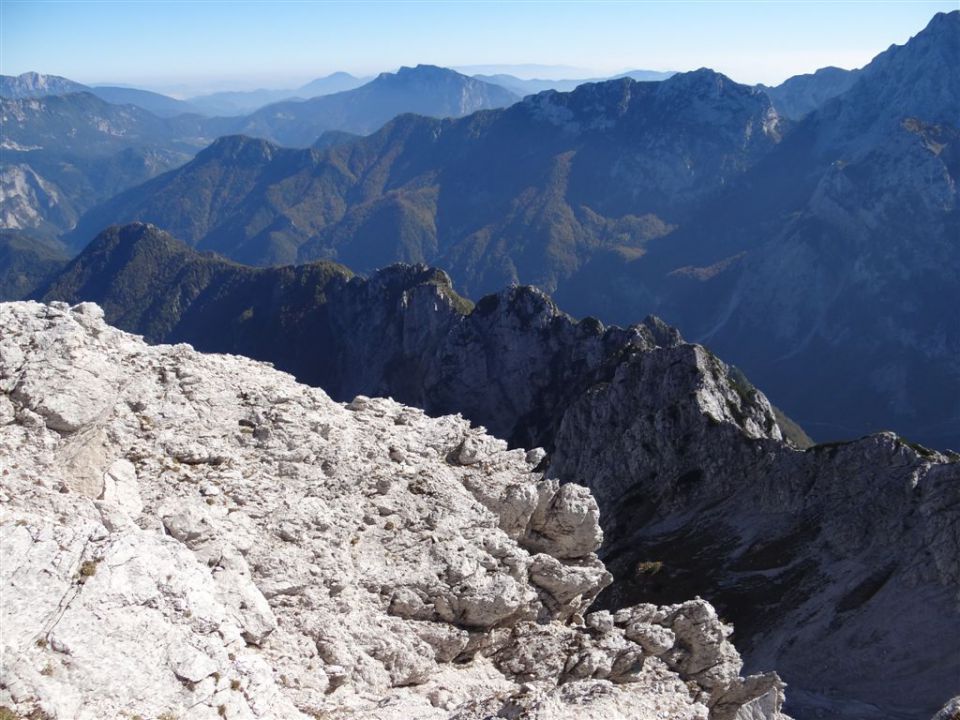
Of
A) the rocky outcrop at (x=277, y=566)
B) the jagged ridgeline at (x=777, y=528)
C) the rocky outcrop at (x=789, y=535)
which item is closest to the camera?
the rocky outcrop at (x=277, y=566)

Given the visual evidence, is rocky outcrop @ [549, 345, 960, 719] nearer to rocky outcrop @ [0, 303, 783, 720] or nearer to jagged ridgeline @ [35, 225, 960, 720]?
jagged ridgeline @ [35, 225, 960, 720]

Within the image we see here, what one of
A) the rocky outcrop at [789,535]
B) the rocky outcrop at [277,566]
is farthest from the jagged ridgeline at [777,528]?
the rocky outcrop at [277,566]

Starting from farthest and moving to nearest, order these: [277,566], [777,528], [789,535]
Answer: [777,528] < [789,535] < [277,566]

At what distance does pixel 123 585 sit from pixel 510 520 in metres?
16.4

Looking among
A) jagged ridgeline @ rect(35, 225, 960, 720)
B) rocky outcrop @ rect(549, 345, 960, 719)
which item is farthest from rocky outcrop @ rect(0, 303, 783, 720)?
jagged ridgeline @ rect(35, 225, 960, 720)

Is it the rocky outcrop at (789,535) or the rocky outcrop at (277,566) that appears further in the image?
the rocky outcrop at (789,535)

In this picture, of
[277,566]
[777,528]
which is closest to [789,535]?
[777,528]

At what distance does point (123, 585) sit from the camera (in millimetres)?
21891

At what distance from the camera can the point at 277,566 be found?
87.8ft

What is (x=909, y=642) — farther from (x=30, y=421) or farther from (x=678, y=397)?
(x=30, y=421)

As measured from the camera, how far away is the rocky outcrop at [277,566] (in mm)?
21219

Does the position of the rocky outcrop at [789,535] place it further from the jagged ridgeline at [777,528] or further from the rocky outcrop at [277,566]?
the rocky outcrop at [277,566]

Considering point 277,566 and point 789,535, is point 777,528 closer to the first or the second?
point 789,535

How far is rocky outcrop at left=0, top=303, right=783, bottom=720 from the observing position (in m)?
21.2
